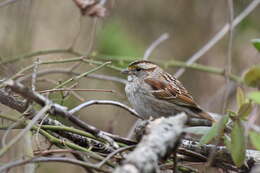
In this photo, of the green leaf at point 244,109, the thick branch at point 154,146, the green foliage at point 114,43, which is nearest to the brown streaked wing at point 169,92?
the green foliage at point 114,43

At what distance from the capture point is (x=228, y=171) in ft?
7.29

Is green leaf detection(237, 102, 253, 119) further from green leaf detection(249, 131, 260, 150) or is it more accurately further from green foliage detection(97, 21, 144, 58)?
green foliage detection(97, 21, 144, 58)

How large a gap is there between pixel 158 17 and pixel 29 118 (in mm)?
3487

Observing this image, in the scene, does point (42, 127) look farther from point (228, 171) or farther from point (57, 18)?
point (57, 18)

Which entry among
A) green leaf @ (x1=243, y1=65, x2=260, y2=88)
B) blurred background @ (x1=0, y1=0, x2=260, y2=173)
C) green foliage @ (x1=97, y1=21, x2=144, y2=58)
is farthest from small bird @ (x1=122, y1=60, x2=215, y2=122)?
green leaf @ (x1=243, y1=65, x2=260, y2=88)

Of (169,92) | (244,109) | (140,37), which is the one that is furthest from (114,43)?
(244,109)

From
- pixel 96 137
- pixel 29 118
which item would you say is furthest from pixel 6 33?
pixel 96 137

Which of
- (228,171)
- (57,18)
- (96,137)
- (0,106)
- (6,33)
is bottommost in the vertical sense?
(228,171)

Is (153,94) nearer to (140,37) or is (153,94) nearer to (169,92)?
(169,92)

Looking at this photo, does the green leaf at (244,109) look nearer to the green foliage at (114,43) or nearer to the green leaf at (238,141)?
the green leaf at (238,141)

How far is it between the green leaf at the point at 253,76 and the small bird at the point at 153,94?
1.53m

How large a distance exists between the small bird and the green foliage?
86cm

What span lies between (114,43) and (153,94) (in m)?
1.23

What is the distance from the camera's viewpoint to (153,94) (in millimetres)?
3555
